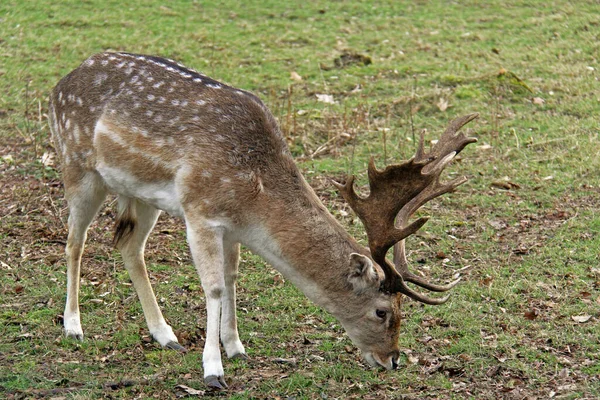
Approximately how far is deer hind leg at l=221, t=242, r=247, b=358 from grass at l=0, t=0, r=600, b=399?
145 mm

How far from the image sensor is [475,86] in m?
12.0

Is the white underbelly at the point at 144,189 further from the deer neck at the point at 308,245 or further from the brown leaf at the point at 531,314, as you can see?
the brown leaf at the point at 531,314

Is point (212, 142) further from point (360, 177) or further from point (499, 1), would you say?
point (499, 1)

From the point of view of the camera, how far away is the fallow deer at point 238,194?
5918mm

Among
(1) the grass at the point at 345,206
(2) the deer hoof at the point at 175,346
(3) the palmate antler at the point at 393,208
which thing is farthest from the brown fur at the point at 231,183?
(2) the deer hoof at the point at 175,346

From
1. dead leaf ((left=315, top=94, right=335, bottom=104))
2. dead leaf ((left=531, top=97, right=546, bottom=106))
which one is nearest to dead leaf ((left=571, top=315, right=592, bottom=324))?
dead leaf ((left=531, top=97, right=546, bottom=106))

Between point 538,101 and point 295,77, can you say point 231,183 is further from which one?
point 538,101

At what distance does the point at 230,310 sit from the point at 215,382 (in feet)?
2.44

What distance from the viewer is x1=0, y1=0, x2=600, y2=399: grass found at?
6.15 meters

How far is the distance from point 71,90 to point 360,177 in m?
3.69

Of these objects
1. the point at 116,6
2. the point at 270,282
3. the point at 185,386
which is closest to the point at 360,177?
the point at 270,282

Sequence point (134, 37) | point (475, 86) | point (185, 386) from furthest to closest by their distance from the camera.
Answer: point (134, 37)
point (475, 86)
point (185, 386)

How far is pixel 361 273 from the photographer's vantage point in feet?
19.2

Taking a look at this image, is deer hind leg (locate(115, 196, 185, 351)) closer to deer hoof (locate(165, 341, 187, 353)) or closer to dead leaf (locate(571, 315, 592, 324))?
deer hoof (locate(165, 341, 187, 353))
